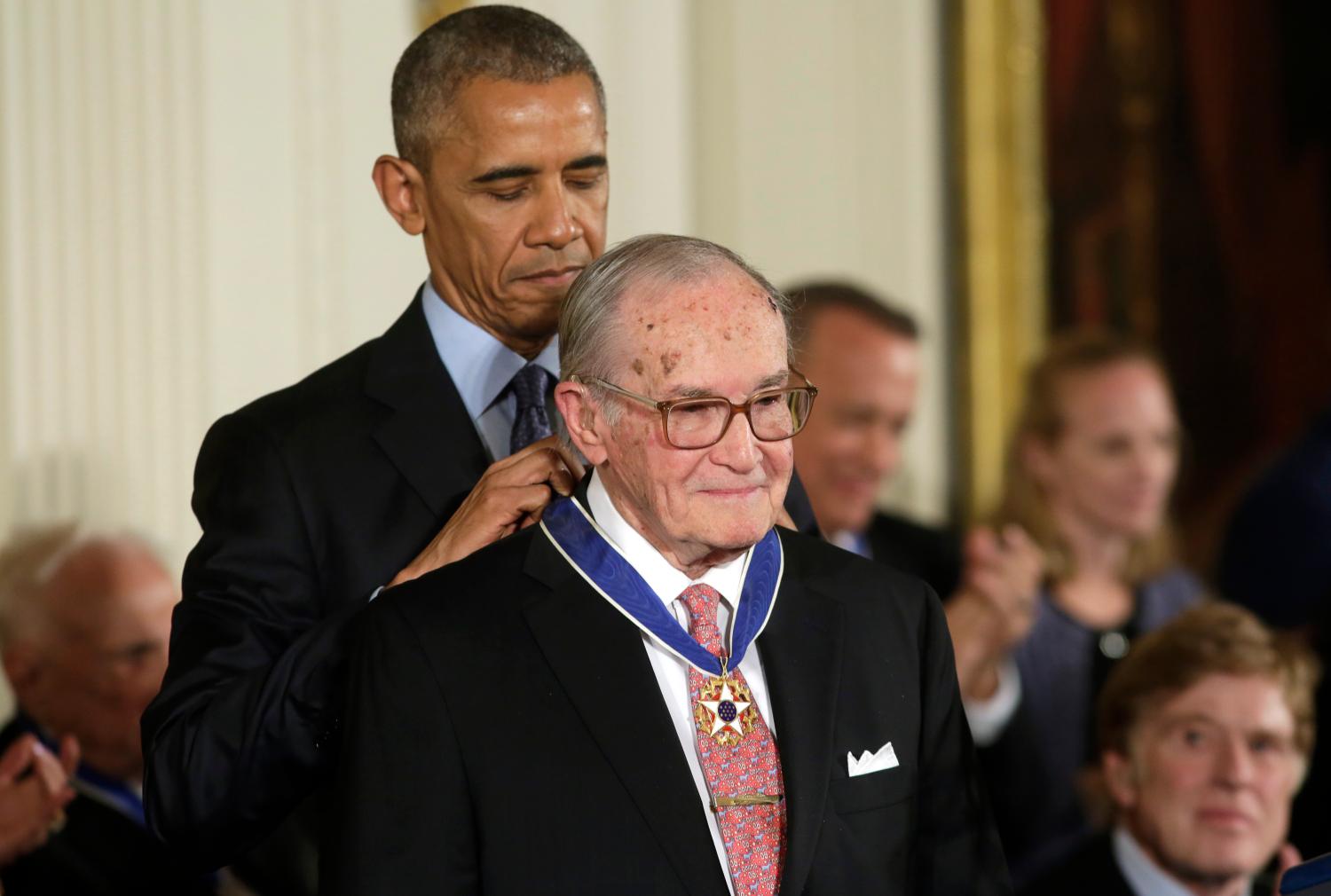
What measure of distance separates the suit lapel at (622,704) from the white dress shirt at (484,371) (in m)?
0.45

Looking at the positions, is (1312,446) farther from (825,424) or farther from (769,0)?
(769,0)

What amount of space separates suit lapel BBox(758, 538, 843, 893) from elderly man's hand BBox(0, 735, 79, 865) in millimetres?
1424

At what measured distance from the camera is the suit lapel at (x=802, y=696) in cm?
216

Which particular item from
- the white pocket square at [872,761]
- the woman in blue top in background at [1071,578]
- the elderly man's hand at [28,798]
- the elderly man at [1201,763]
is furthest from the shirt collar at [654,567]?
the woman in blue top in background at [1071,578]

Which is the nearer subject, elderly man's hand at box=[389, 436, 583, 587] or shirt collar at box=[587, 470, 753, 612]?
shirt collar at box=[587, 470, 753, 612]

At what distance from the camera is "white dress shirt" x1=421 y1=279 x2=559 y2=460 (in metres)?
2.68

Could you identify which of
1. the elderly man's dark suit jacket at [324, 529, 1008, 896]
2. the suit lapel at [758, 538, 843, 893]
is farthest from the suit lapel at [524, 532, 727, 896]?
the suit lapel at [758, 538, 843, 893]

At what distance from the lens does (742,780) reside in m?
2.19

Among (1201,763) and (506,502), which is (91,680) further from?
(1201,763)

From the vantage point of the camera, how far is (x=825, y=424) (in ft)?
15.7

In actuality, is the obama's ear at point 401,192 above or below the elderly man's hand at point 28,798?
above

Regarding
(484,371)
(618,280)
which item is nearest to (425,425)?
(484,371)

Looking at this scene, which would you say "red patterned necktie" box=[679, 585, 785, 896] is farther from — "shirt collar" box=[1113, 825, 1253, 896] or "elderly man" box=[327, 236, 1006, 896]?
"shirt collar" box=[1113, 825, 1253, 896]

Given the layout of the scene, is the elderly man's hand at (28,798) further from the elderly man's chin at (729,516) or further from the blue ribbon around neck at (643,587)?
the elderly man's chin at (729,516)
